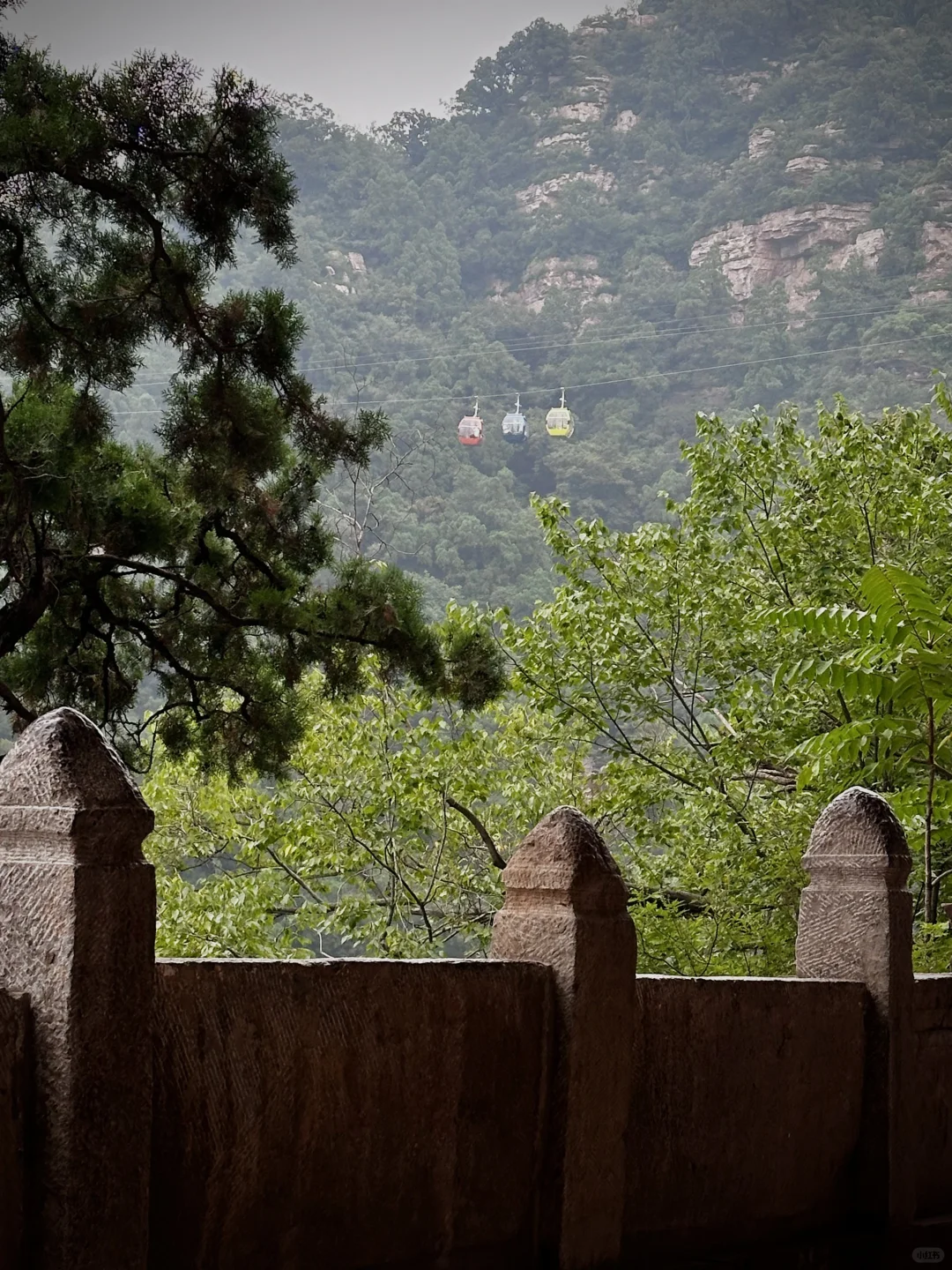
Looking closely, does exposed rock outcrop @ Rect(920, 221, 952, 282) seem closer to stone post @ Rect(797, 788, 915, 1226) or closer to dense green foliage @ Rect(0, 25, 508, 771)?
dense green foliage @ Rect(0, 25, 508, 771)

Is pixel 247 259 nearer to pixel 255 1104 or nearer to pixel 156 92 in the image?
pixel 156 92

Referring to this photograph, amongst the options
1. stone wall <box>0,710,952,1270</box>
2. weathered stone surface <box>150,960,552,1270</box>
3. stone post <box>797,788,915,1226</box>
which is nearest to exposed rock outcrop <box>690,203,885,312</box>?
stone post <box>797,788,915,1226</box>

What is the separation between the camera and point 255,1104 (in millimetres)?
3320

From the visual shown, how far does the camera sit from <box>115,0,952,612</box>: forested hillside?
173ft

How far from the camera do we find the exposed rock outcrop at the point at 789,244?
216ft

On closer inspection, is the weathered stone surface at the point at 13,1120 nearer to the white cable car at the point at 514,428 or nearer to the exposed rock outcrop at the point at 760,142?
the white cable car at the point at 514,428

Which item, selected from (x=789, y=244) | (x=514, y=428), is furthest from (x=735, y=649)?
(x=789, y=244)

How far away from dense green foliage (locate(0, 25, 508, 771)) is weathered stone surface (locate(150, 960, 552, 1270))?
12.0 ft

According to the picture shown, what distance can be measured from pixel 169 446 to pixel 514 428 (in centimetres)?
4644

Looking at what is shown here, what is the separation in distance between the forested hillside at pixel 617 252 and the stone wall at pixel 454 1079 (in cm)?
3464

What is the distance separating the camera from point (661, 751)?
13594 millimetres

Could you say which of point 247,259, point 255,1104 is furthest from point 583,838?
point 247,259

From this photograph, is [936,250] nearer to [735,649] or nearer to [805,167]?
[805,167]

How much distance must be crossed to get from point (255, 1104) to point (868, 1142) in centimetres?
328
